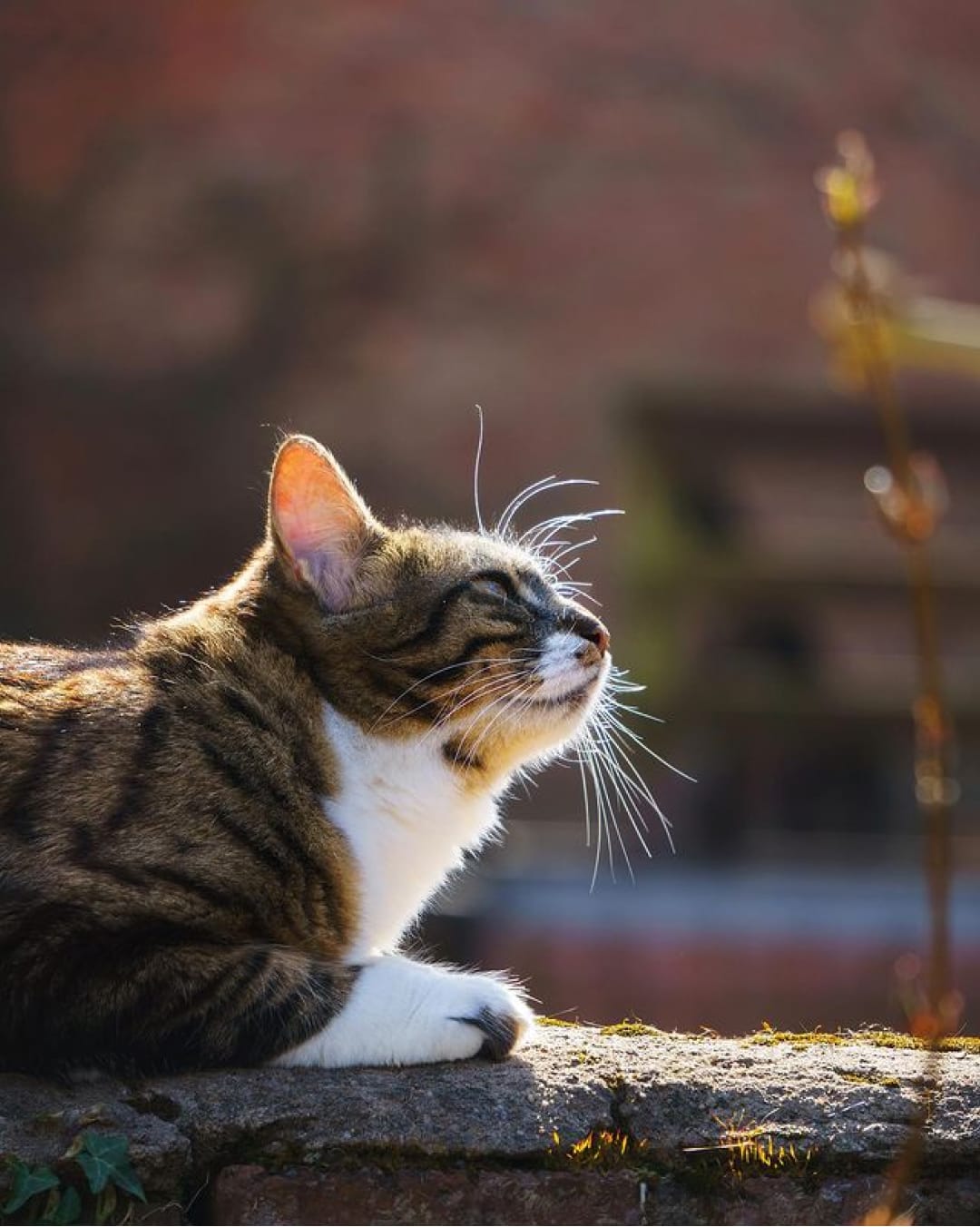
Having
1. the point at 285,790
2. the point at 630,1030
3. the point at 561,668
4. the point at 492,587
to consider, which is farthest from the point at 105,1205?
the point at 492,587

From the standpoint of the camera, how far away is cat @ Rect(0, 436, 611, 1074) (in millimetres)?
2385

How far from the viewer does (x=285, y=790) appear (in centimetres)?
266

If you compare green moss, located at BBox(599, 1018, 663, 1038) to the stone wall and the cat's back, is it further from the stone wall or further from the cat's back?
the cat's back

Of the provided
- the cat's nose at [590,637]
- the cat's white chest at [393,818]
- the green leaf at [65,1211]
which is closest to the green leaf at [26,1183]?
the green leaf at [65,1211]

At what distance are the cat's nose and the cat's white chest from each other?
30cm

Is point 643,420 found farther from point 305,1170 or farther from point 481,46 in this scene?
point 305,1170

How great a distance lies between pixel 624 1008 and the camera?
792 cm

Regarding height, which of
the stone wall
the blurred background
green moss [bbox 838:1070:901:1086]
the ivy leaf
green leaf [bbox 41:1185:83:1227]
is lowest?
green leaf [bbox 41:1185:83:1227]

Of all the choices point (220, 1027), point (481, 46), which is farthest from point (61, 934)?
point (481, 46)

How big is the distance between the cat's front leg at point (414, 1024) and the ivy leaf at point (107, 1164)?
0.98ft

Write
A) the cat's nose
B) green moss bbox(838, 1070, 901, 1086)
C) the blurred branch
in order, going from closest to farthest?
1. the blurred branch
2. green moss bbox(838, 1070, 901, 1086)
3. the cat's nose

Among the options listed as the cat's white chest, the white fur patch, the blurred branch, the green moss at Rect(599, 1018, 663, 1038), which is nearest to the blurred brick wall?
the white fur patch

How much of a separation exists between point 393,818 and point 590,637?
19.1 inches

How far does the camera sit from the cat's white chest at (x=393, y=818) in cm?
277
